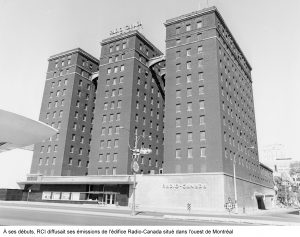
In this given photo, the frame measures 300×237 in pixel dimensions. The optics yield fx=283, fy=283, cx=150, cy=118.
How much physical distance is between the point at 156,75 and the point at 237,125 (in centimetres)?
2634

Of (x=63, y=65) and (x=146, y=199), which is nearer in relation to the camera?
(x=146, y=199)

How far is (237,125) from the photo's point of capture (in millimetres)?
63938

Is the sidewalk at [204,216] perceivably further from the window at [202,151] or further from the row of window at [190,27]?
the row of window at [190,27]

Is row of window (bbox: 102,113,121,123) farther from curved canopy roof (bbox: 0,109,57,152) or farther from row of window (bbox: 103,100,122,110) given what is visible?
curved canopy roof (bbox: 0,109,57,152)

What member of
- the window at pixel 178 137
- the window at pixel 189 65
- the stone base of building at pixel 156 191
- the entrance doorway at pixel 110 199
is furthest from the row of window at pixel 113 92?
the entrance doorway at pixel 110 199

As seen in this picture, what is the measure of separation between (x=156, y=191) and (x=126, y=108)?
70.0 feet

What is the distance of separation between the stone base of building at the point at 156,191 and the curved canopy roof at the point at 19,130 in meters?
27.5

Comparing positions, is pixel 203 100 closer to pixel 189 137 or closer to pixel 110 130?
pixel 189 137

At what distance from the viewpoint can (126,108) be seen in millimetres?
66125

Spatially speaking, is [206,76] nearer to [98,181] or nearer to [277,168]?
[98,181]

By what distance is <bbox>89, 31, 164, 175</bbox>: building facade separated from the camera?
210ft

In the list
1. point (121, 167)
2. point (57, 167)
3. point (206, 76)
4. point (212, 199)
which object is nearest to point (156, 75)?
point (206, 76)

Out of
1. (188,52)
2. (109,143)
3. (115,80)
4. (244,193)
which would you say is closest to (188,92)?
(188,52)
